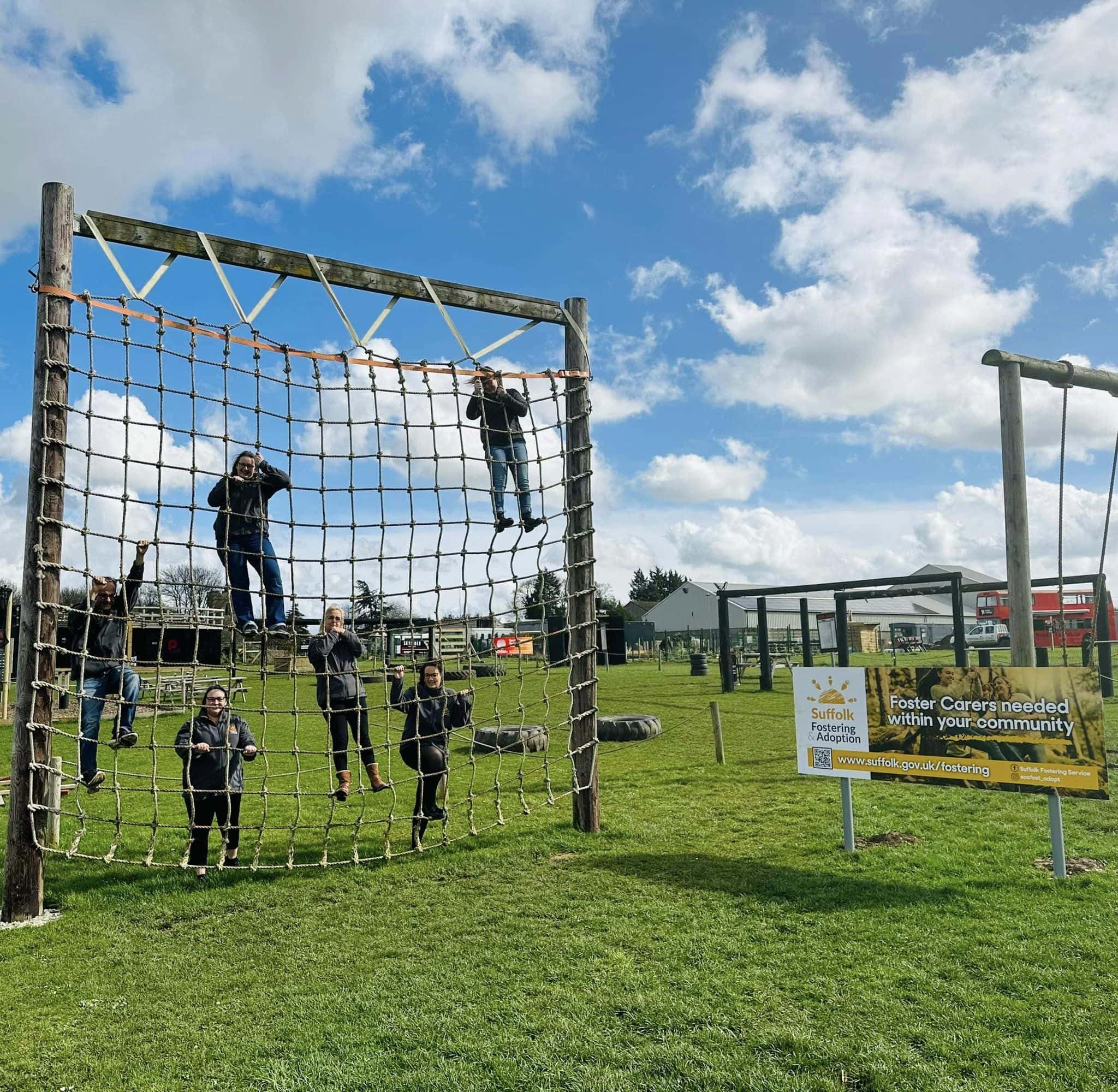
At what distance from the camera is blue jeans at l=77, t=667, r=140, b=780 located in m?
5.65

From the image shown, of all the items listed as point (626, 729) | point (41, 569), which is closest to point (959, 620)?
point (626, 729)

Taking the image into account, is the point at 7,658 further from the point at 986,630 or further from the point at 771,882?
the point at 986,630

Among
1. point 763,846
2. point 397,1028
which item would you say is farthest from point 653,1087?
point 763,846

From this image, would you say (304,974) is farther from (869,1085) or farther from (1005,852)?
(1005,852)

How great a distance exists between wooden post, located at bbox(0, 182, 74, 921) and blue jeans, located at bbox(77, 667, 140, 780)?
12.6 inches

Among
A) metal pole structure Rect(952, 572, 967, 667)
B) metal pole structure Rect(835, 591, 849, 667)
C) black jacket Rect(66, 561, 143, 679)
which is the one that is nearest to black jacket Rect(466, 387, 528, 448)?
black jacket Rect(66, 561, 143, 679)

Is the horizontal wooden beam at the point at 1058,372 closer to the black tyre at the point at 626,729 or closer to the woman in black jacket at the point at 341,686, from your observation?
the woman in black jacket at the point at 341,686

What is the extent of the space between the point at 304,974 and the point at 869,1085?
2568 mm

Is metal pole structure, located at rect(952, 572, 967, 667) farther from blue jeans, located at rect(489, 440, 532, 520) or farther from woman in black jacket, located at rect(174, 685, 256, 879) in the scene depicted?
woman in black jacket, located at rect(174, 685, 256, 879)

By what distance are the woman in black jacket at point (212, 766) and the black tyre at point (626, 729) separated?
5.82 meters

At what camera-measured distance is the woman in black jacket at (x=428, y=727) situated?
6.38 m

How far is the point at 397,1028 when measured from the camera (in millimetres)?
3590

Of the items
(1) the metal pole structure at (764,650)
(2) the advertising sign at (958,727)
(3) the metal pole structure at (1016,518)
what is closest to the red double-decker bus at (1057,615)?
(1) the metal pole structure at (764,650)

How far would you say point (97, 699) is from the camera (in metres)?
5.54
